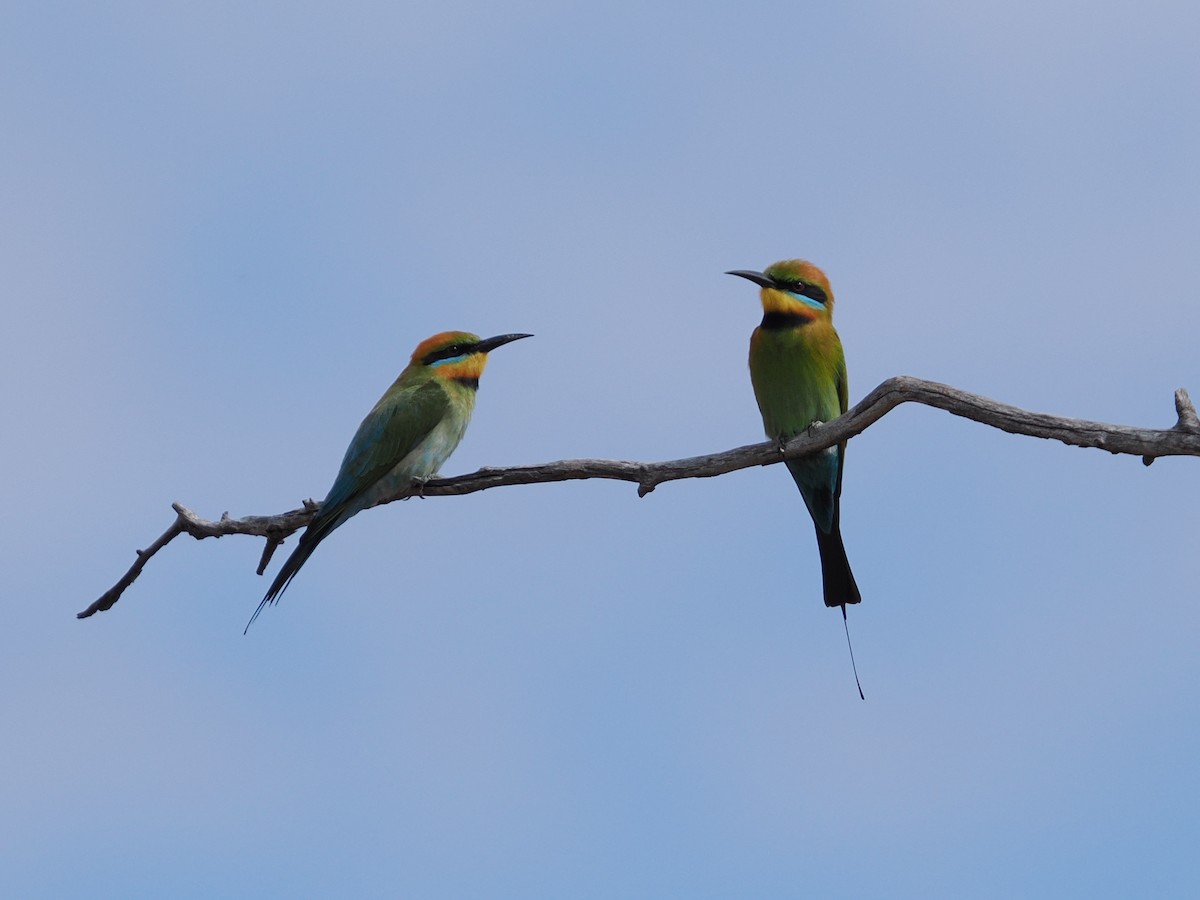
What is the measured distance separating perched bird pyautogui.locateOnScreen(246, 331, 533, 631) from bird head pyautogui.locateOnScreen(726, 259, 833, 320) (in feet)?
3.51

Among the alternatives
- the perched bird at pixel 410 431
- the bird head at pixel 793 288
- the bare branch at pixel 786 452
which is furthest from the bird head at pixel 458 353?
the bird head at pixel 793 288

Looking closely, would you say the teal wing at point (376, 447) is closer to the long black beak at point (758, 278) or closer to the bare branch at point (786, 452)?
the bare branch at point (786, 452)

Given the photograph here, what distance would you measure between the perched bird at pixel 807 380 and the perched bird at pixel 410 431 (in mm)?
1086

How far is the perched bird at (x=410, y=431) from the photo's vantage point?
4.72m

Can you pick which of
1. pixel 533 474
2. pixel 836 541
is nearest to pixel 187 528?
pixel 533 474

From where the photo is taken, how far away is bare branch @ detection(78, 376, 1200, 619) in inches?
133

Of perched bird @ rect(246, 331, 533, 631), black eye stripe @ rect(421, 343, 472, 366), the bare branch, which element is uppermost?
black eye stripe @ rect(421, 343, 472, 366)

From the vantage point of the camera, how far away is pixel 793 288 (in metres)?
4.68

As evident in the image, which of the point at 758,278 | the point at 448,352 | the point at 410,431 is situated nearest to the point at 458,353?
the point at 448,352

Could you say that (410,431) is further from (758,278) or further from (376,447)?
(758,278)

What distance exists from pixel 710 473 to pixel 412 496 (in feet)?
4.46

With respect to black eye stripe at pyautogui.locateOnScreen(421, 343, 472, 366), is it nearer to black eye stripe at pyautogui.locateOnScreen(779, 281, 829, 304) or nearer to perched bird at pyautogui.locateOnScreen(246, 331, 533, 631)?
perched bird at pyautogui.locateOnScreen(246, 331, 533, 631)

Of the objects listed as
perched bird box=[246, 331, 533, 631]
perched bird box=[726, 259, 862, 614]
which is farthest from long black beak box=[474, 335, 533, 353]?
perched bird box=[726, 259, 862, 614]

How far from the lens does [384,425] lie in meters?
4.90
